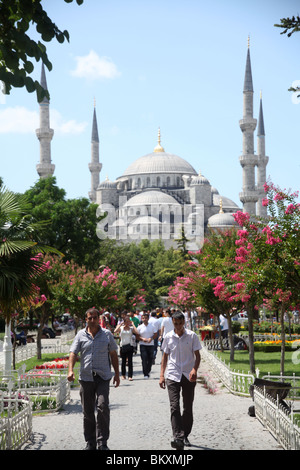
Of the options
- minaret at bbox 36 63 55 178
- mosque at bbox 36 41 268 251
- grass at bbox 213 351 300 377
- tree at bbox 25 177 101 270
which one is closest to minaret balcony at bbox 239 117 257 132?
mosque at bbox 36 41 268 251

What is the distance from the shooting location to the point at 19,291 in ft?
28.7

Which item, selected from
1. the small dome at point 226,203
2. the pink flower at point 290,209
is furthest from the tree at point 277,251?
the small dome at point 226,203

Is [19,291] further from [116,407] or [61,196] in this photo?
[61,196]

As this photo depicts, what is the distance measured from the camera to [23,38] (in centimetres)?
456

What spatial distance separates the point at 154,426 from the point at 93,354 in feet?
5.66

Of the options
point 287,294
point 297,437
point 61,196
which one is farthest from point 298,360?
point 61,196

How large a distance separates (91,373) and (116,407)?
3.26 metres

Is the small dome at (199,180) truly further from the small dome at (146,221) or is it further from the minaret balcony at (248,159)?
the minaret balcony at (248,159)

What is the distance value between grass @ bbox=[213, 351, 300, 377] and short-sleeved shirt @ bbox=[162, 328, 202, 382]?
6.32 m

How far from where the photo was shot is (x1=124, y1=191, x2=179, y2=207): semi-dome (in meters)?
101

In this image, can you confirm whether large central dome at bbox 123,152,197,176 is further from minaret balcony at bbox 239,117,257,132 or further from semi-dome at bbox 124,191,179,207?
minaret balcony at bbox 239,117,257,132

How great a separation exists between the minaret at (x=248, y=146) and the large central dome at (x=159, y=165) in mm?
45842

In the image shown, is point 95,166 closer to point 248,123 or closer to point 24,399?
point 248,123

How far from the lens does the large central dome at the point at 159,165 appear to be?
4400 inches
